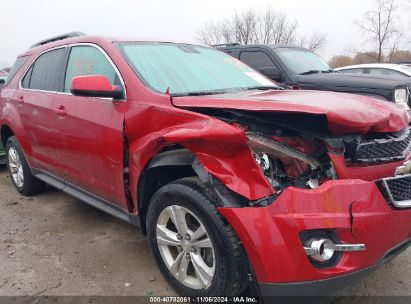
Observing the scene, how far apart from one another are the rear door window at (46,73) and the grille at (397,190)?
2.95 m

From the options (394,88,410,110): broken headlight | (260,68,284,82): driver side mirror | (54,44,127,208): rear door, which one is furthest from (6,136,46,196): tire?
(394,88,410,110): broken headlight

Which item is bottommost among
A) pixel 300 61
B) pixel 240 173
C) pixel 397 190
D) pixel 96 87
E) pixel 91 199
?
pixel 91 199

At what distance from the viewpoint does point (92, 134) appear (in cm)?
310

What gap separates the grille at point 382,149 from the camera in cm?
220

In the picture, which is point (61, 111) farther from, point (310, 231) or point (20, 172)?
point (310, 231)

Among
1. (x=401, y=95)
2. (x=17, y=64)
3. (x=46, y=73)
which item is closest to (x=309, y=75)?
(x=401, y=95)

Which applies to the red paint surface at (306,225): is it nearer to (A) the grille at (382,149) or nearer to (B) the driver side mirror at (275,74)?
(A) the grille at (382,149)

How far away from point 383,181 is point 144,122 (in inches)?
60.0

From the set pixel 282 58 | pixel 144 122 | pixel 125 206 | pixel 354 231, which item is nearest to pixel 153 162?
pixel 144 122

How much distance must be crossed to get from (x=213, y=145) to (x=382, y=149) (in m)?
0.99

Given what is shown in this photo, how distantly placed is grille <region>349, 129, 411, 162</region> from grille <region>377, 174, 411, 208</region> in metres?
0.15

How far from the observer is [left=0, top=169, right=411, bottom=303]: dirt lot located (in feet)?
9.06

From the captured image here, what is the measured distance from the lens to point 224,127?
2133 millimetres

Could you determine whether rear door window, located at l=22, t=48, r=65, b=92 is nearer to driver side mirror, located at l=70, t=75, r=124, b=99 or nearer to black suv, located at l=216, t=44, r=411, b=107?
driver side mirror, located at l=70, t=75, r=124, b=99
